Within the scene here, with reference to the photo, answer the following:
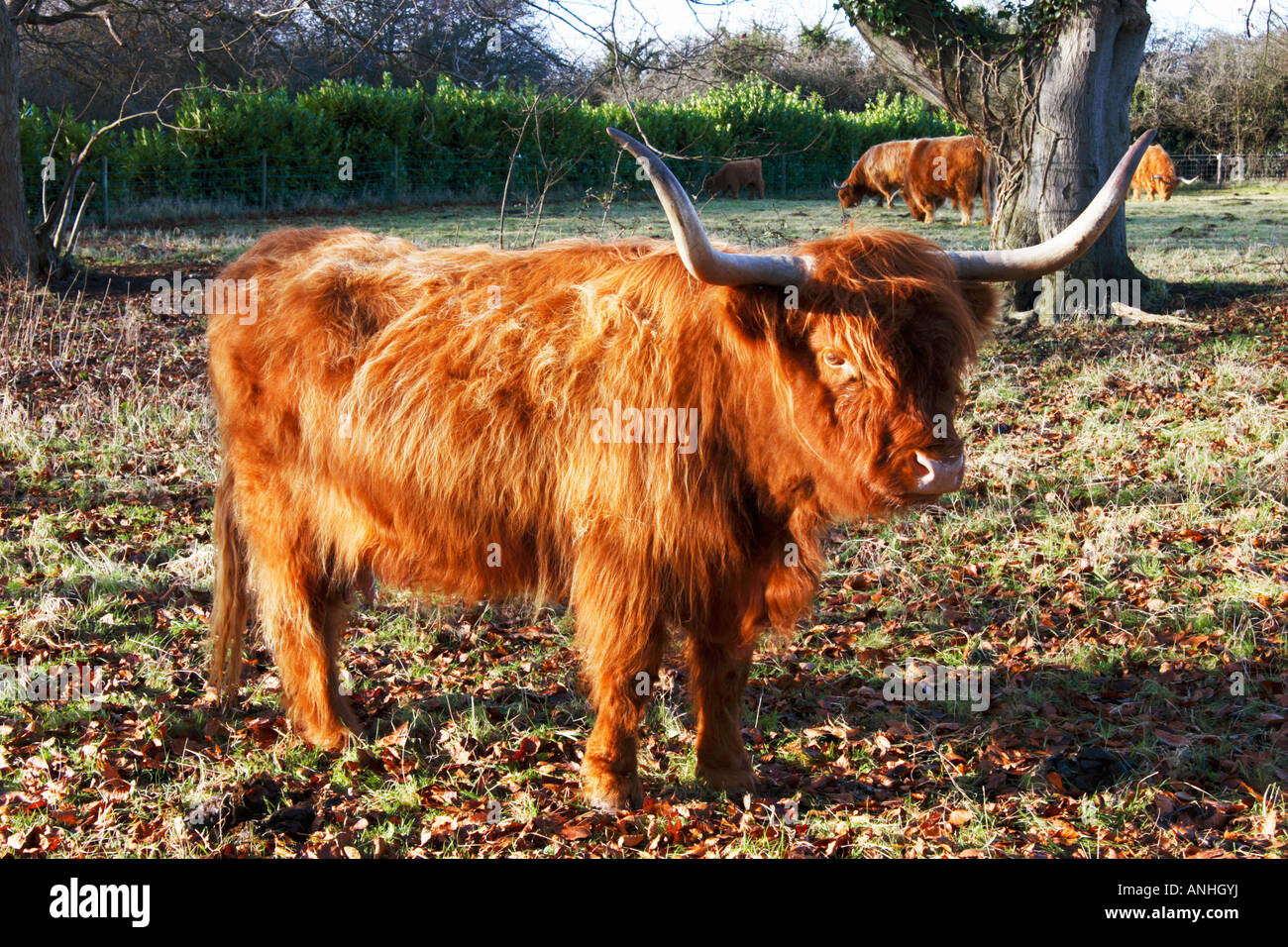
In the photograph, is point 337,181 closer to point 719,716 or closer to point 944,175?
point 944,175

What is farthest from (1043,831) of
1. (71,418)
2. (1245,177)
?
(1245,177)

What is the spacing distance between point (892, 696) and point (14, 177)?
38.1 ft

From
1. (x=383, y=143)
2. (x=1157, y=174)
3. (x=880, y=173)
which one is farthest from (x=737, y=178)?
(x=1157, y=174)

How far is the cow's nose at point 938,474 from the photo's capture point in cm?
265

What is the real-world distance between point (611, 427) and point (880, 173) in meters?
22.5

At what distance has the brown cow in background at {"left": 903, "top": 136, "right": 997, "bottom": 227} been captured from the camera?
68.6 ft

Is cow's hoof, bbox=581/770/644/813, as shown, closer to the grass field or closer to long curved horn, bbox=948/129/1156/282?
the grass field

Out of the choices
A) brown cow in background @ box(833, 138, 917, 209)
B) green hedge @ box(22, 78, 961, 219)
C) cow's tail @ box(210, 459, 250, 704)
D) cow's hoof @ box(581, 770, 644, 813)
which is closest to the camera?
cow's hoof @ box(581, 770, 644, 813)

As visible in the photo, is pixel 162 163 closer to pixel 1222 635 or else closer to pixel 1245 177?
pixel 1222 635

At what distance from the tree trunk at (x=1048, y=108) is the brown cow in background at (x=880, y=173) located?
1364 cm

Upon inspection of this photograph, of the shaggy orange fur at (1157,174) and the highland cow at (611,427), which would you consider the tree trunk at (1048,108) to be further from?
the shaggy orange fur at (1157,174)

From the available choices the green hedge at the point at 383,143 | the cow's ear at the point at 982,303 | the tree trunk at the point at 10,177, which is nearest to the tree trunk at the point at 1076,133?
the cow's ear at the point at 982,303

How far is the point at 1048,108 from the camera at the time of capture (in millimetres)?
8805

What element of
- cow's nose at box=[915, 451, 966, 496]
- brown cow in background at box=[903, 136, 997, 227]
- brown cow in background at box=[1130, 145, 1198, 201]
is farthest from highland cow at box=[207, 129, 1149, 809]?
brown cow in background at box=[1130, 145, 1198, 201]
